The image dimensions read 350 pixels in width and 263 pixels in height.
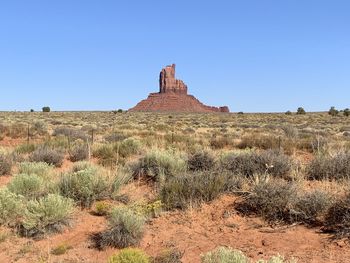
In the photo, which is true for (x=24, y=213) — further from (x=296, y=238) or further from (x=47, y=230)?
(x=296, y=238)

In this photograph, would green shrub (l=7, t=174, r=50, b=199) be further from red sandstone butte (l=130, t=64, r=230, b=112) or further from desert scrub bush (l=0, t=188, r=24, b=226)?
red sandstone butte (l=130, t=64, r=230, b=112)

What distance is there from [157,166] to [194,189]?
243 cm

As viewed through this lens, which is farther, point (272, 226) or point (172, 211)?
point (172, 211)

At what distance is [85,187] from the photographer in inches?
323

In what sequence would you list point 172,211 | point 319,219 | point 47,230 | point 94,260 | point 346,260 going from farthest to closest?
point 172,211, point 47,230, point 319,219, point 94,260, point 346,260

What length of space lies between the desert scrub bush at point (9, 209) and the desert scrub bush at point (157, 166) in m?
3.10

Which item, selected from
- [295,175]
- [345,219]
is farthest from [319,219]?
[295,175]

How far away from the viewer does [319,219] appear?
6523 millimetres

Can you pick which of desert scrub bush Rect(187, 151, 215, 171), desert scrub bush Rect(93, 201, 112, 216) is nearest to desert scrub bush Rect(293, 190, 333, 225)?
desert scrub bush Rect(93, 201, 112, 216)

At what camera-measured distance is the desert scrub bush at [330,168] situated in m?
8.61

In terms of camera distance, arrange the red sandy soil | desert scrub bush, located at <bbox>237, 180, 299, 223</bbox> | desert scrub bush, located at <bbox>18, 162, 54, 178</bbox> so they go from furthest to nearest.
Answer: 1. desert scrub bush, located at <bbox>18, 162, 54, 178</bbox>
2. desert scrub bush, located at <bbox>237, 180, 299, 223</bbox>
3. the red sandy soil

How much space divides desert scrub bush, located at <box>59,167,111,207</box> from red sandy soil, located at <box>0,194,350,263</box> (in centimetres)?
68

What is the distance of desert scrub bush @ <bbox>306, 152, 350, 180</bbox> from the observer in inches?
339

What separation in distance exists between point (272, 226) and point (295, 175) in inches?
92.2
